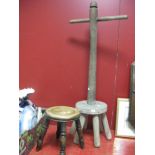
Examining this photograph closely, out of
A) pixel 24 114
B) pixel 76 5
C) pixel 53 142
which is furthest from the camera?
pixel 76 5

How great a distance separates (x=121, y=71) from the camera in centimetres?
178

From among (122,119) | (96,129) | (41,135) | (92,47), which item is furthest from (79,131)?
(92,47)

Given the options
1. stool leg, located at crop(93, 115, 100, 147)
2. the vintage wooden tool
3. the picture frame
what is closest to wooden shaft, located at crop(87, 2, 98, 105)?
the vintage wooden tool

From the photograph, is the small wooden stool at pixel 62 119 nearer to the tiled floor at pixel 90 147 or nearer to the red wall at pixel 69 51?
the tiled floor at pixel 90 147

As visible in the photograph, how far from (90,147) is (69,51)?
82 cm

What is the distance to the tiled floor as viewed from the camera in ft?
4.97

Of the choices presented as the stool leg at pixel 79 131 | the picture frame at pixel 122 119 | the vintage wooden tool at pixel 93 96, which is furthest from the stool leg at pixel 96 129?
the picture frame at pixel 122 119

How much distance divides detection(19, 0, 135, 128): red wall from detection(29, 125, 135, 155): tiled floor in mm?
227

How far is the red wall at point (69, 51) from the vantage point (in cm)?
174

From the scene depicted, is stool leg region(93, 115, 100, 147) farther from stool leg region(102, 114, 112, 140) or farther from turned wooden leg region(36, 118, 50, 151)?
turned wooden leg region(36, 118, 50, 151)
